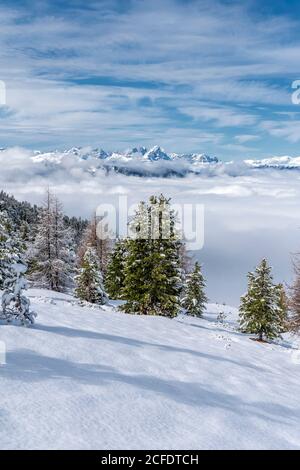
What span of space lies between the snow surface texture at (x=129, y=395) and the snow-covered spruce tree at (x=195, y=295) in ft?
110

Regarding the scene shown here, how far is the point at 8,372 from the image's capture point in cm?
740

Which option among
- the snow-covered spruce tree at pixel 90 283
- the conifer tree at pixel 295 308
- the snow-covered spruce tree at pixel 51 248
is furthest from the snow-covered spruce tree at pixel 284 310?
the snow-covered spruce tree at pixel 51 248

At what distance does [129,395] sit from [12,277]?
5.64 meters

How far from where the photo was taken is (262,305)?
36.8m

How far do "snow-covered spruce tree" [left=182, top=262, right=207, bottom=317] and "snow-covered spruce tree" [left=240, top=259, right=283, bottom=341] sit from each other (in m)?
10.5

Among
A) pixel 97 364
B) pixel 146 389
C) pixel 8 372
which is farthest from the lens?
pixel 97 364

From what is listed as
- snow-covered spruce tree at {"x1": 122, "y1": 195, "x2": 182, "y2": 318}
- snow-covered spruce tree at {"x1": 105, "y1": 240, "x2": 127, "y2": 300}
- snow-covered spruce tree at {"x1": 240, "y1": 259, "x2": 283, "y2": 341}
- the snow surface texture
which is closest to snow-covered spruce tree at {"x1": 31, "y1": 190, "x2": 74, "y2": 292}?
snow-covered spruce tree at {"x1": 105, "y1": 240, "x2": 127, "y2": 300}

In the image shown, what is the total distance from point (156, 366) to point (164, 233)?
18.6 m

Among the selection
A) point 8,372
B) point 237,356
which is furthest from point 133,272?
point 8,372

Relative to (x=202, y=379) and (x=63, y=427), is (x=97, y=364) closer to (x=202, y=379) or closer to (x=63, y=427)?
(x=202, y=379)

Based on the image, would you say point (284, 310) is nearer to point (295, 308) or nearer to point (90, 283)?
point (295, 308)

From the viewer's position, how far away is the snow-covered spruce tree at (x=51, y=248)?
40.8 m

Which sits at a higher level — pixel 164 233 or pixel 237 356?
pixel 164 233

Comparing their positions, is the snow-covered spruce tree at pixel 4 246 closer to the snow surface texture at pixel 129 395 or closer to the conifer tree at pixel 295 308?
the snow surface texture at pixel 129 395
